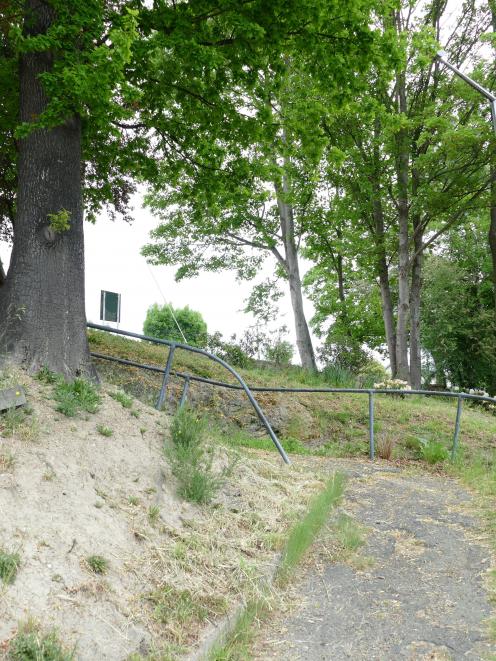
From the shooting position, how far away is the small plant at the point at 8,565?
11.2ft

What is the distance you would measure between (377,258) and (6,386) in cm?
1625

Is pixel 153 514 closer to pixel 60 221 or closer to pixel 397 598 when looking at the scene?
pixel 397 598

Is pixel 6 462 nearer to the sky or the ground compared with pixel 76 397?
nearer to the ground

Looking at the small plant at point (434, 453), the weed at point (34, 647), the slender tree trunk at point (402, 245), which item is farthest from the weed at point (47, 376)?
the slender tree trunk at point (402, 245)

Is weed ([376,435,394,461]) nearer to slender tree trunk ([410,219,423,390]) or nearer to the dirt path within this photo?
the dirt path

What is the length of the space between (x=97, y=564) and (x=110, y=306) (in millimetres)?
12829

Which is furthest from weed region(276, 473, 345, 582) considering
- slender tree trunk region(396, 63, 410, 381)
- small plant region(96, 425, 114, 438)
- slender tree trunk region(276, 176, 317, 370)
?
slender tree trunk region(276, 176, 317, 370)

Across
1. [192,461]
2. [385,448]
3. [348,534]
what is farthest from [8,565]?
[385,448]

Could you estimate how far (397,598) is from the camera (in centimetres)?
463

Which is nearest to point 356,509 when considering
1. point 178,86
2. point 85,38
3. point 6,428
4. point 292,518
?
point 292,518

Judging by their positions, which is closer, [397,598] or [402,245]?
[397,598]

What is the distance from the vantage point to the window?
15.2 metres

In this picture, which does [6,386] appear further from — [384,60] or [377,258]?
[377,258]

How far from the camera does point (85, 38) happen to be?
21.1ft
